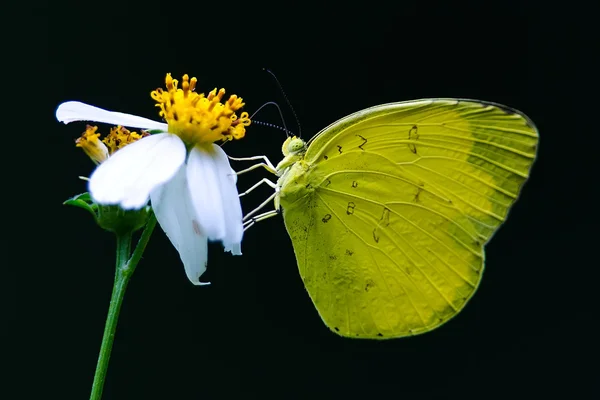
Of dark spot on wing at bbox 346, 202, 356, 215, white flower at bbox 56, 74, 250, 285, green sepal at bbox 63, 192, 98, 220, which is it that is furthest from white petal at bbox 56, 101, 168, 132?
dark spot on wing at bbox 346, 202, 356, 215

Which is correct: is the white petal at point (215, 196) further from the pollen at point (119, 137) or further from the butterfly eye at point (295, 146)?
the butterfly eye at point (295, 146)

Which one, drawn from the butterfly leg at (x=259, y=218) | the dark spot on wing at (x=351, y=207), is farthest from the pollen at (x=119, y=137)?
the dark spot on wing at (x=351, y=207)

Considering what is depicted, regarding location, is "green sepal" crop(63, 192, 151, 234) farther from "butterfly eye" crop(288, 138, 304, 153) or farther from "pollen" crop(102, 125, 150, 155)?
"butterfly eye" crop(288, 138, 304, 153)

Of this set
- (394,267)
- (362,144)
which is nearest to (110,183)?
(362,144)

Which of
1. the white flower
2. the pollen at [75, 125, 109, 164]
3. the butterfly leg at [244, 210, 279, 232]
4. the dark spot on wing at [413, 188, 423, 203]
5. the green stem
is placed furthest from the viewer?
the dark spot on wing at [413, 188, 423, 203]

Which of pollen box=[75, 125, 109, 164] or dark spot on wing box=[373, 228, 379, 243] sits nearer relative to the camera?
pollen box=[75, 125, 109, 164]

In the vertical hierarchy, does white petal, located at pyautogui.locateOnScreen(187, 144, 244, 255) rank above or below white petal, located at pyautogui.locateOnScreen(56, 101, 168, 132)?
below

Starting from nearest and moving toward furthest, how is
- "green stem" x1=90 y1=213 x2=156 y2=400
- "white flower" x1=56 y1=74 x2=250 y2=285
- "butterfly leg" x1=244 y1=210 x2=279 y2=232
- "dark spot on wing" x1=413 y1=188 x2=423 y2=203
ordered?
"green stem" x1=90 y1=213 x2=156 y2=400
"white flower" x1=56 y1=74 x2=250 y2=285
"butterfly leg" x1=244 y1=210 x2=279 y2=232
"dark spot on wing" x1=413 y1=188 x2=423 y2=203
